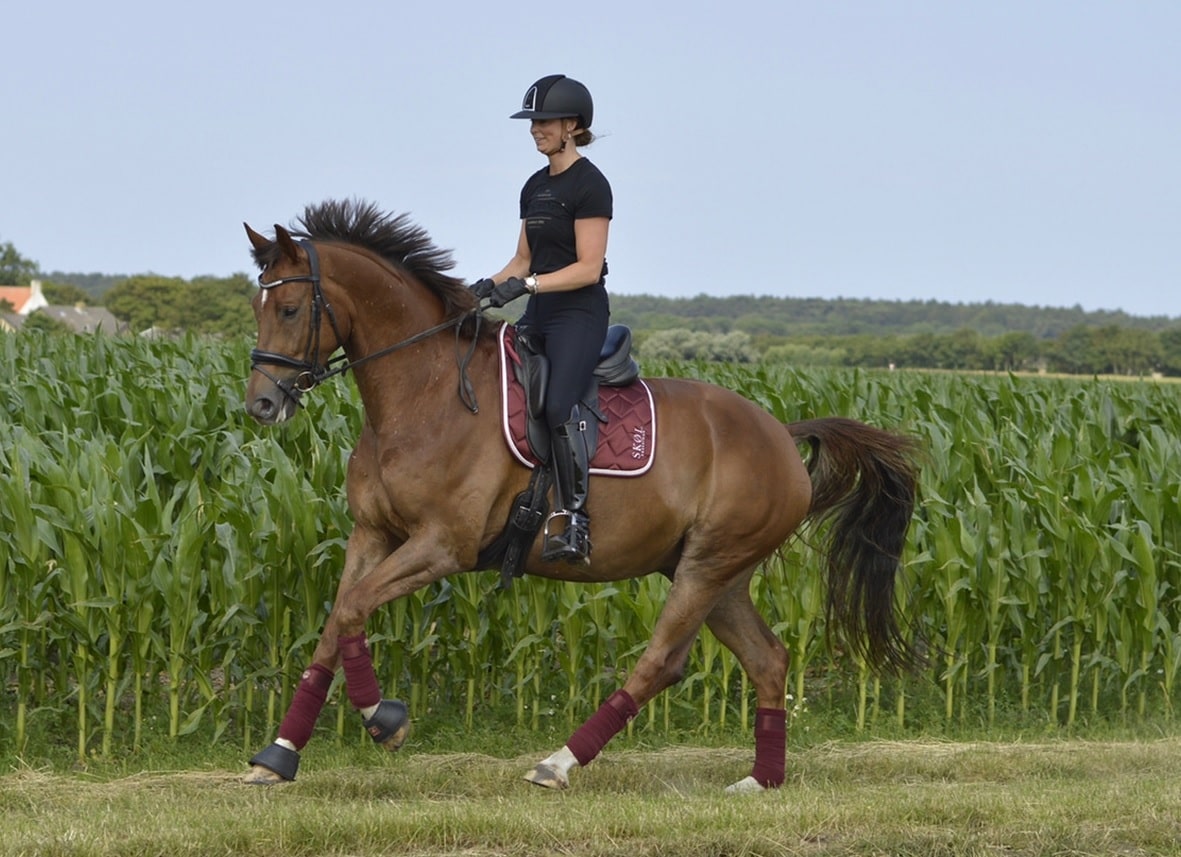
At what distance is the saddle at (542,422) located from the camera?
23.2ft

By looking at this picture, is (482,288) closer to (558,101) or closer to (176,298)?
(558,101)

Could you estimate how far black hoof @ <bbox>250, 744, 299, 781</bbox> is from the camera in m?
6.73

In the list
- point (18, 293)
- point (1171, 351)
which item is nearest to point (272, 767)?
point (1171, 351)

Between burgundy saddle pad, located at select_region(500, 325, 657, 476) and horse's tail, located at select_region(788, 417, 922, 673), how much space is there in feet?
3.94

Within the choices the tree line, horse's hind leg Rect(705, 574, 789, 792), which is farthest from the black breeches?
the tree line

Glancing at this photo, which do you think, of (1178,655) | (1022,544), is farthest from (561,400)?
(1178,655)

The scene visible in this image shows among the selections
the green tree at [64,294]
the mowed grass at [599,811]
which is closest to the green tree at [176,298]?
the green tree at [64,294]

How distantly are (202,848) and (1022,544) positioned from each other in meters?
6.26

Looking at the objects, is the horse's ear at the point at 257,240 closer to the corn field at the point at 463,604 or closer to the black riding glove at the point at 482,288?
the black riding glove at the point at 482,288

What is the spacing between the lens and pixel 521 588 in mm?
9305

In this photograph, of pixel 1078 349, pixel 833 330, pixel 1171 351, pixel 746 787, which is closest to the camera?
pixel 746 787

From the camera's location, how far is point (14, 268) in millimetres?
119062

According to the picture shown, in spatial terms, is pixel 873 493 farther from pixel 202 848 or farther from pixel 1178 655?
pixel 202 848

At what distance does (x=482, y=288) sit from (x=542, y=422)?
691 millimetres
